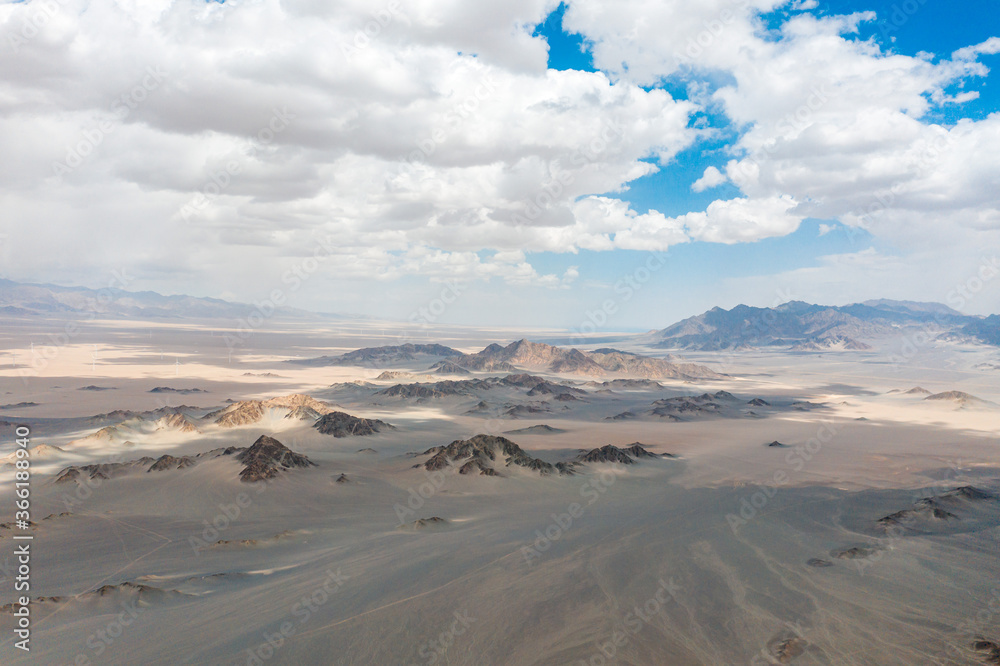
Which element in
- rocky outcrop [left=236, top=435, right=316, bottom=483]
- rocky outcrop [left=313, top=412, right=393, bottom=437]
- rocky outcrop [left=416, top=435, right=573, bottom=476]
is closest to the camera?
rocky outcrop [left=236, top=435, right=316, bottom=483]

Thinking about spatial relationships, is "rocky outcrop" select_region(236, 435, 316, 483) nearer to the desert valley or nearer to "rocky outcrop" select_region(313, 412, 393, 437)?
the desert valley

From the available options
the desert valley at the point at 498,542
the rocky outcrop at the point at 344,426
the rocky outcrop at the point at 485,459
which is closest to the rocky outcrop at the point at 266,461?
the desert valley at the point at 498,542

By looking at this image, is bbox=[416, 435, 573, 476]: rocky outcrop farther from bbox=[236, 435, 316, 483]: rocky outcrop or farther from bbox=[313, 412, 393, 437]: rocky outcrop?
bbox=[313, 412, 393, 437]: rocky outcrop

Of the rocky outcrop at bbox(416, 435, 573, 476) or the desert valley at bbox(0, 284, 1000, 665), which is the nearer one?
the desert valley at bbox(0, 284, 1000, 665)

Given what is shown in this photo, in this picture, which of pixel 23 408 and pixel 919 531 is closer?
pixel 919 531

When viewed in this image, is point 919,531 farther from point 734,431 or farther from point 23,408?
point 23,408

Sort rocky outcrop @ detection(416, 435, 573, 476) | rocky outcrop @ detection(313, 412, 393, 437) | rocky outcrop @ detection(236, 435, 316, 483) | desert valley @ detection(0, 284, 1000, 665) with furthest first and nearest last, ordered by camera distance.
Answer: rocky outcrop @ detection(313, 412, 393, 437) < rocky outcrop @ detection(416, 435, 573, 476) < rocky outcrop @ detection(236, 435, 316, 483) < desert valley @ detection(0, 284, 1000, 665)

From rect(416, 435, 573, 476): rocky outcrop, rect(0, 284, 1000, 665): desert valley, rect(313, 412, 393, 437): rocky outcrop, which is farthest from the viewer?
rect(313, 412, 393, 437): rocky outcrop

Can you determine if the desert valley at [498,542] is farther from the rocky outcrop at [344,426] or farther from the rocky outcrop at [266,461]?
the rocky outcrop at [344,426]

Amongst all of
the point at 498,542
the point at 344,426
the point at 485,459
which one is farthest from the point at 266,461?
the point at 498,542

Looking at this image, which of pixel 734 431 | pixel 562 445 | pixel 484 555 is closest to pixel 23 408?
pixel 562 445

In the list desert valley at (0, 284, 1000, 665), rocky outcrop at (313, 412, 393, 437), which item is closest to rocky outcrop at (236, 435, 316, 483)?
desert valley at (0, 284, 1000, 665)
